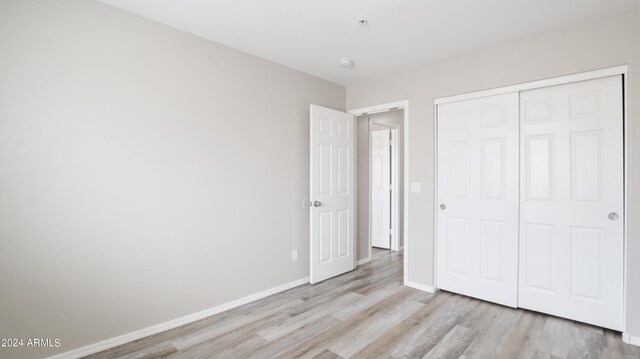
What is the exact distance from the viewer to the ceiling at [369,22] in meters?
2.19

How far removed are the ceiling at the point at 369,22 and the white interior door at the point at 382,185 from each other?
2.17 meters

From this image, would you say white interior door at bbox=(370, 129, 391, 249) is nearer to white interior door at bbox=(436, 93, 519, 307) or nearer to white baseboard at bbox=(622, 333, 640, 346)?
white interior door at bbox=(436, 93, 519, 307)

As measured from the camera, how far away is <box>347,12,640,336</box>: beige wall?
226 cm

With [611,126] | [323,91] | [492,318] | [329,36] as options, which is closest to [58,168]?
[329,36]

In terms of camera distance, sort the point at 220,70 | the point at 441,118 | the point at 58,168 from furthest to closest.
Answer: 1. the point at 441,118
2. the point at 220,70
3. the point at 58,168

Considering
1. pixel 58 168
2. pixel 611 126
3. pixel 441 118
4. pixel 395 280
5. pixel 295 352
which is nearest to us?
pixel 58 168

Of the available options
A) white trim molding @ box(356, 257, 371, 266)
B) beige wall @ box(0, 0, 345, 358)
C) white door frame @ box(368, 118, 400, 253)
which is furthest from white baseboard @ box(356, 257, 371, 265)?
beige wall @ box(0, 0, 345, 358)

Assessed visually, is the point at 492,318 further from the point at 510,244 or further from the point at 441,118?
the point at 441,118

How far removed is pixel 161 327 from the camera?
2432 millimetres

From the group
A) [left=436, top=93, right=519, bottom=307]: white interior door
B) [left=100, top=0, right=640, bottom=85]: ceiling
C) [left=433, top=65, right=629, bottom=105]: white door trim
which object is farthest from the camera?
[left=436, top=93, right=519, bottom=307]: white interior door

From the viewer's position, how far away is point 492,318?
2666 mm

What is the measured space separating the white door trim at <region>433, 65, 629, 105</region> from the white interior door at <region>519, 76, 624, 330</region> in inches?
2.4

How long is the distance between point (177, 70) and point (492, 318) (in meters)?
3.53

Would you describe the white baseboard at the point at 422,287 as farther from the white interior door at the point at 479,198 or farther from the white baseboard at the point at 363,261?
the white baseboard at the point at 363,261
